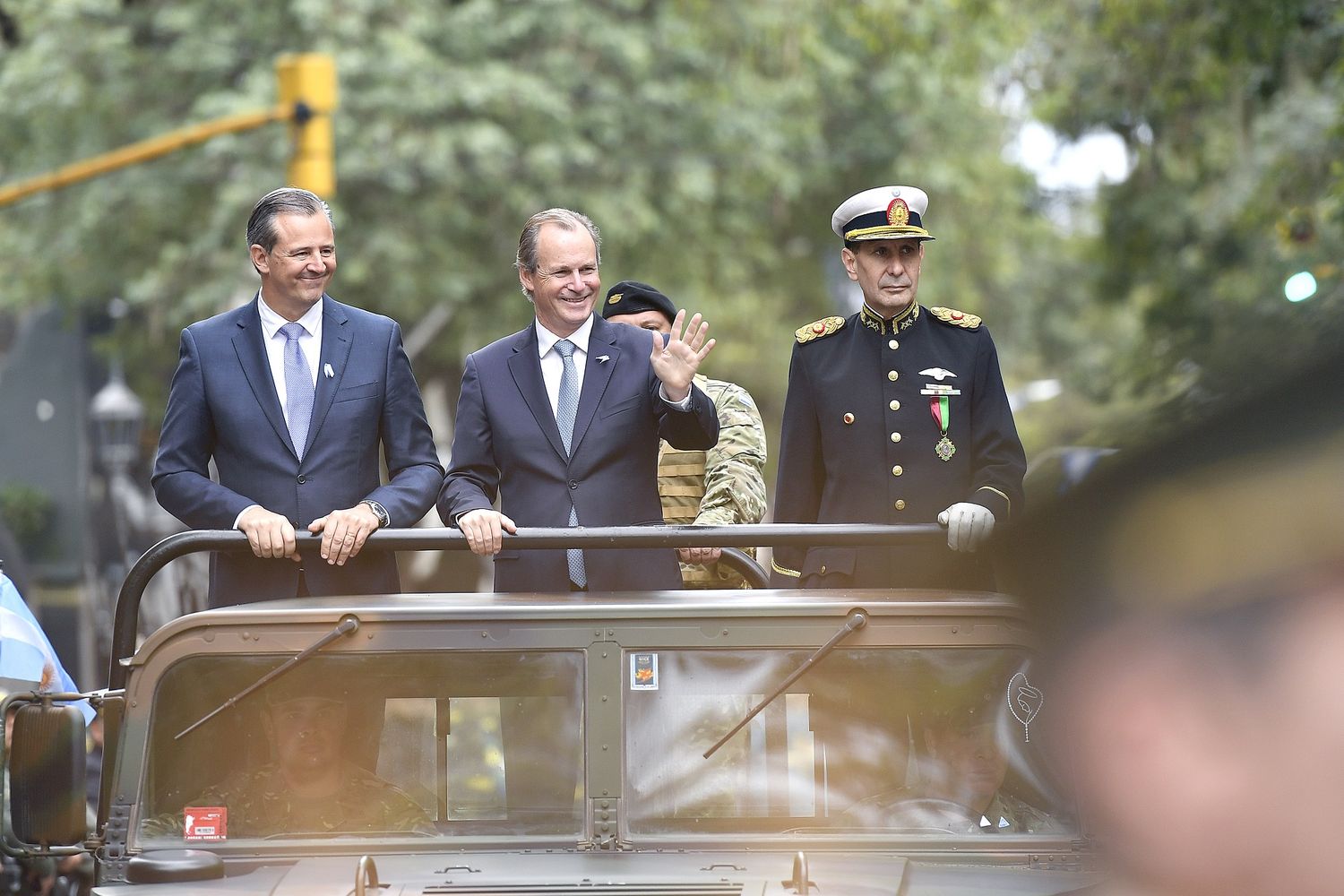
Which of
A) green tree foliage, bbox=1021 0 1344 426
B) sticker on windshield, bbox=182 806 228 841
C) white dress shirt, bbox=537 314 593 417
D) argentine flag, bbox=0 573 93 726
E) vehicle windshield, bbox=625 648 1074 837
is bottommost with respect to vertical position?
sticker on windshield, bbox=182 806 228 841

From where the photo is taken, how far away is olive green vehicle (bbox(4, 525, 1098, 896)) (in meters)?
3.40

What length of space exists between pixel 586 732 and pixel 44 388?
78.7 ft

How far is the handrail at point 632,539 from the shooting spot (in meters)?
3.74

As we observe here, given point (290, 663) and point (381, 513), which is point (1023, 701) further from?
point (381, 513)

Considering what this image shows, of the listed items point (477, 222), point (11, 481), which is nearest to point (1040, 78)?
point (477, 222)

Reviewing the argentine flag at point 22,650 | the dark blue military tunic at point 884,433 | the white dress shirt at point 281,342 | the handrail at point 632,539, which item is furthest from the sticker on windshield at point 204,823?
the dark blue military tunic at point 884,433

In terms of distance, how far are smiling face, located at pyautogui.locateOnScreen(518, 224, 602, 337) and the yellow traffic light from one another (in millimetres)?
9351

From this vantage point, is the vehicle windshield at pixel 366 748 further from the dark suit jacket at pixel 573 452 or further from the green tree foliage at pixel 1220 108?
the green tree foliage at pixel 1220 108

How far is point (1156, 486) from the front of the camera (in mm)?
963

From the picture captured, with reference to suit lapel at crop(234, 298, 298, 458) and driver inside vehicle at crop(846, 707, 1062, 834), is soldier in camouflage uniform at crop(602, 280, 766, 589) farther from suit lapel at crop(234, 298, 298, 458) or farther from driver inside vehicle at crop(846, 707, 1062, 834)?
driver inside vehicle at crop(846, 707, 1062, 834)

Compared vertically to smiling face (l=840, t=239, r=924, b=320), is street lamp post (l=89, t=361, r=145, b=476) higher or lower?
higher

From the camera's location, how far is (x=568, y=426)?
4.50 meters

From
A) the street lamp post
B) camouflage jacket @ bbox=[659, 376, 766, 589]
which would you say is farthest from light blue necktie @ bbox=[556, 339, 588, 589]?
the street lamp post

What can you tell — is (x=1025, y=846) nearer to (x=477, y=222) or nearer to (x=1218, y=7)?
(x=1218, y=7)
